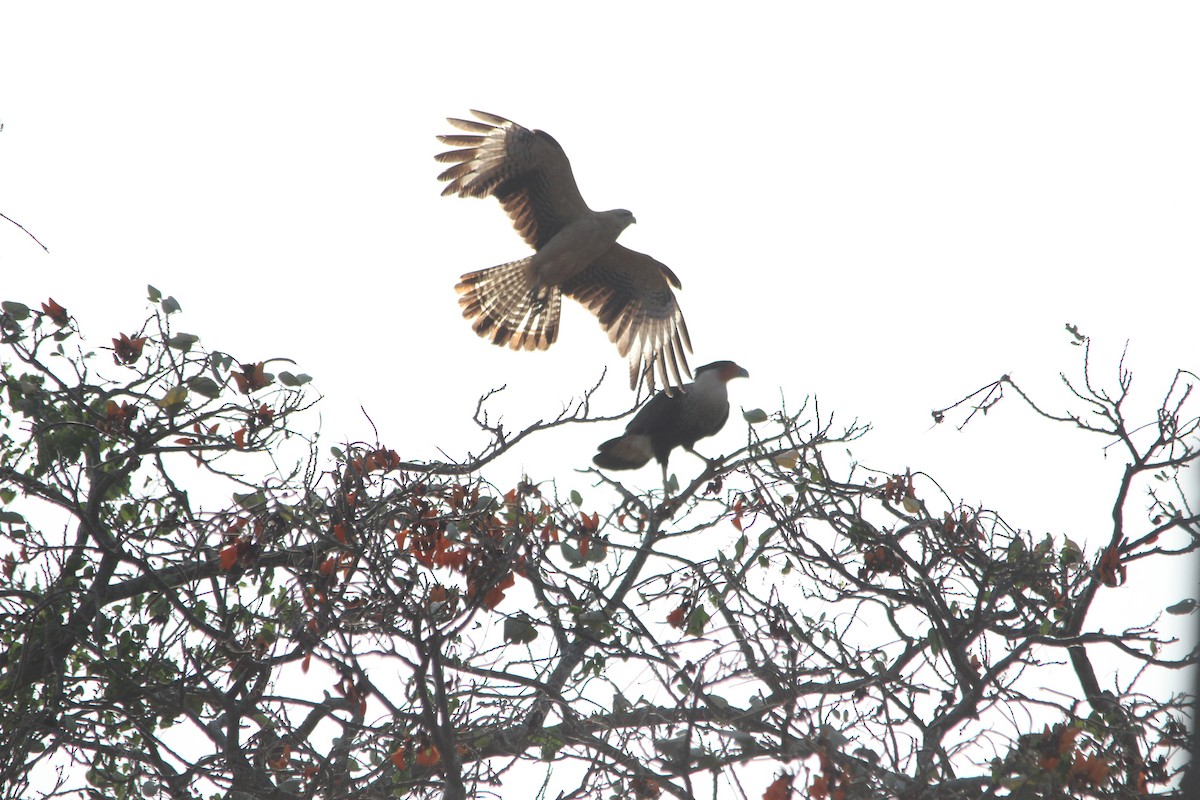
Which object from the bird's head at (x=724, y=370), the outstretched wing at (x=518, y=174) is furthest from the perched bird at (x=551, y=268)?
the bird's head at (x=724, y=370)

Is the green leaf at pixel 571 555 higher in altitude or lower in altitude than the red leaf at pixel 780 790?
higher

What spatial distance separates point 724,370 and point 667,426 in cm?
58

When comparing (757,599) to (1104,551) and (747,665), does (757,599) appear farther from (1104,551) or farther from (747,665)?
(1104,551)

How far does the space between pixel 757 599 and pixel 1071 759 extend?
3.10 feet

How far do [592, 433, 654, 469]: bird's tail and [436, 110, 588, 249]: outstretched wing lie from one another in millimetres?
1848

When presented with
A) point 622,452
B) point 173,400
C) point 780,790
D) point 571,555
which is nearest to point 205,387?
point 173,400

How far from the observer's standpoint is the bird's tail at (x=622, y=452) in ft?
20.2

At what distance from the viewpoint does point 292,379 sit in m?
3.72

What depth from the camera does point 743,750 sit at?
2.47 meters

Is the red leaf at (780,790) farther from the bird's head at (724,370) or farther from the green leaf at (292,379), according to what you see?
the bird's head at (724,370)

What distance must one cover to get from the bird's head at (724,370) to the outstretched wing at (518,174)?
1453 millimetres

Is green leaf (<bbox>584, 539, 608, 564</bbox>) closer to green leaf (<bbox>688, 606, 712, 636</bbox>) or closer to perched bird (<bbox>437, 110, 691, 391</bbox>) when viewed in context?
green leaf (<bbox>688, 606, 712, 636</bbox>)

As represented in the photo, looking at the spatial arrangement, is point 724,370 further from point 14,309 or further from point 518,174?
point 14,309

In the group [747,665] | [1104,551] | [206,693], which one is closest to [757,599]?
A: [747,665]
